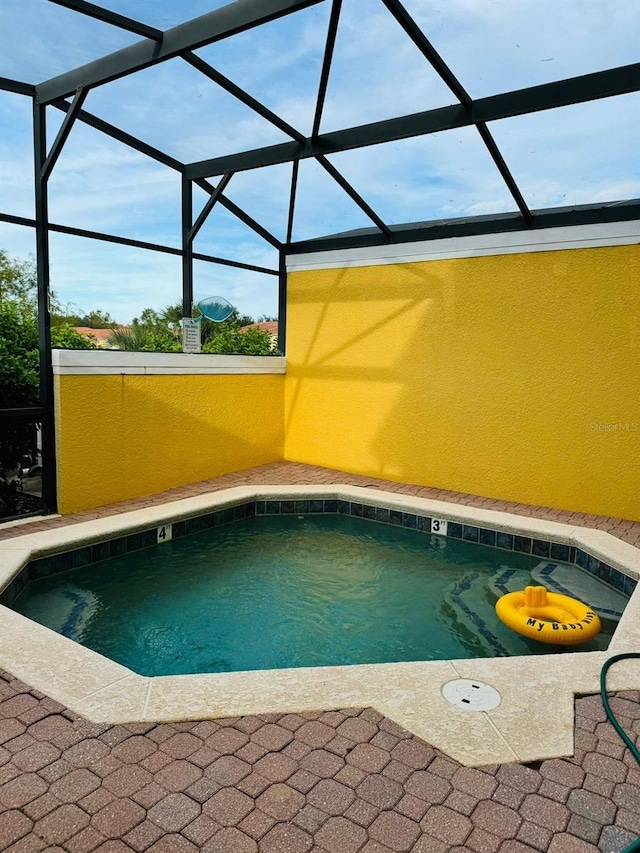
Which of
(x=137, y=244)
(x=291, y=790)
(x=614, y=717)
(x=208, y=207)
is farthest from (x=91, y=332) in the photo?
(x=614, y=717)

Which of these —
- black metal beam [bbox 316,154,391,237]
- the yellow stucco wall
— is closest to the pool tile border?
the yellow stucco wall

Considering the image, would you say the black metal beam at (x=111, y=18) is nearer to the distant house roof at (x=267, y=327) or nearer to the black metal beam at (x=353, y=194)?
the black metal beam at (x=353, y=194)

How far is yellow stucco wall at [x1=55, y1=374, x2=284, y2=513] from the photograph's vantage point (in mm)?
6410

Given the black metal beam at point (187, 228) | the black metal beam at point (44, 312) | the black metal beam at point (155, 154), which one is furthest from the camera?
the black metal beam at point (187, 228)

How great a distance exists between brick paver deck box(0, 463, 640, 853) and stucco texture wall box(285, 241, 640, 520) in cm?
446

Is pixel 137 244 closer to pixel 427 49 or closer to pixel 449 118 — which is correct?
pixel 449 118

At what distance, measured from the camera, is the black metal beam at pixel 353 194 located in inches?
271

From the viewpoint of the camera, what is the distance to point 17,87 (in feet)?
19.0

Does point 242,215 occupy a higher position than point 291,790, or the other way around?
point 242,215

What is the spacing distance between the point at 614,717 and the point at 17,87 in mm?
7118

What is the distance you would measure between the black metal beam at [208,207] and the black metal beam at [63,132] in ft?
6.86

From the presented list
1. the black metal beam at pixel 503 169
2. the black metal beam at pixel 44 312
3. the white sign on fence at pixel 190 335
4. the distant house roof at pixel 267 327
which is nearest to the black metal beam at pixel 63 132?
the black metal beam at pixel 44 312

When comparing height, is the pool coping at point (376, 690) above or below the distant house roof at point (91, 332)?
below

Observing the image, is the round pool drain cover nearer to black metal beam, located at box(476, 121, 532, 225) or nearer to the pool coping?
the pool coping
